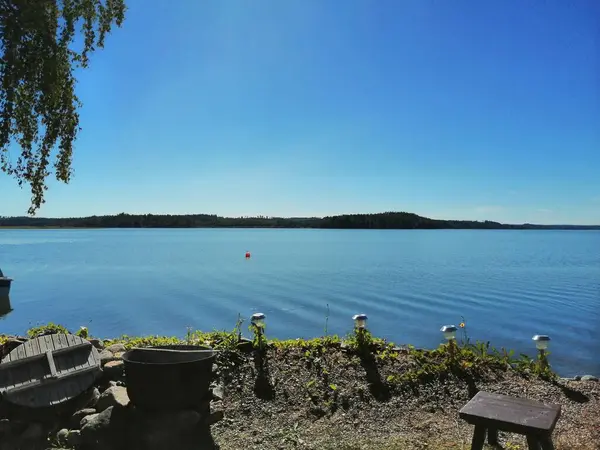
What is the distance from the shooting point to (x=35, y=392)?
15.8ft

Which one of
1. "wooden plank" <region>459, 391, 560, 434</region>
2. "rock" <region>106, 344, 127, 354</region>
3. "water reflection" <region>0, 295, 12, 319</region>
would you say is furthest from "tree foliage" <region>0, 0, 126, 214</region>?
"water reflection" <region>0, 295, 12, 319</region>

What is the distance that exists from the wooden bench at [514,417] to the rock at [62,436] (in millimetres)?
3510

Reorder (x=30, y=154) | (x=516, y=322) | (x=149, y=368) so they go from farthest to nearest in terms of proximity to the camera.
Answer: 1. (x=516, y=322)
2. (x=30, y=154)
3. (x=149, y=368)

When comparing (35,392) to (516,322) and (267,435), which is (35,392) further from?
(516,322)

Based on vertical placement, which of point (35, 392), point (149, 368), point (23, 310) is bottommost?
point (23, 310)

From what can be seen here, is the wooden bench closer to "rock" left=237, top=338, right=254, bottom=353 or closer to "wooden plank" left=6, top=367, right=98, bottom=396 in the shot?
"rock" left=237, top=338, right=254, bottom=353

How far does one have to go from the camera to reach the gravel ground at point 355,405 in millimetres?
4691

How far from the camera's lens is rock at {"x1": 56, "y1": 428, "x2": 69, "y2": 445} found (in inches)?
179

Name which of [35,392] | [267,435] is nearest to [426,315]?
[267,435]

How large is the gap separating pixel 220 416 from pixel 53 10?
19.1ft

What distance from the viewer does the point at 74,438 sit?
4445 mm

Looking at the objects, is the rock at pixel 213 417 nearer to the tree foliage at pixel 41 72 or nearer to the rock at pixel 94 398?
the rock at pixel 94 398

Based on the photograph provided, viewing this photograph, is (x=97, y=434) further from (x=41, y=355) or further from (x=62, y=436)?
(x=41, y=355)

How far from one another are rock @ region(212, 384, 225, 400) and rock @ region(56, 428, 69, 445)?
1372 mm
